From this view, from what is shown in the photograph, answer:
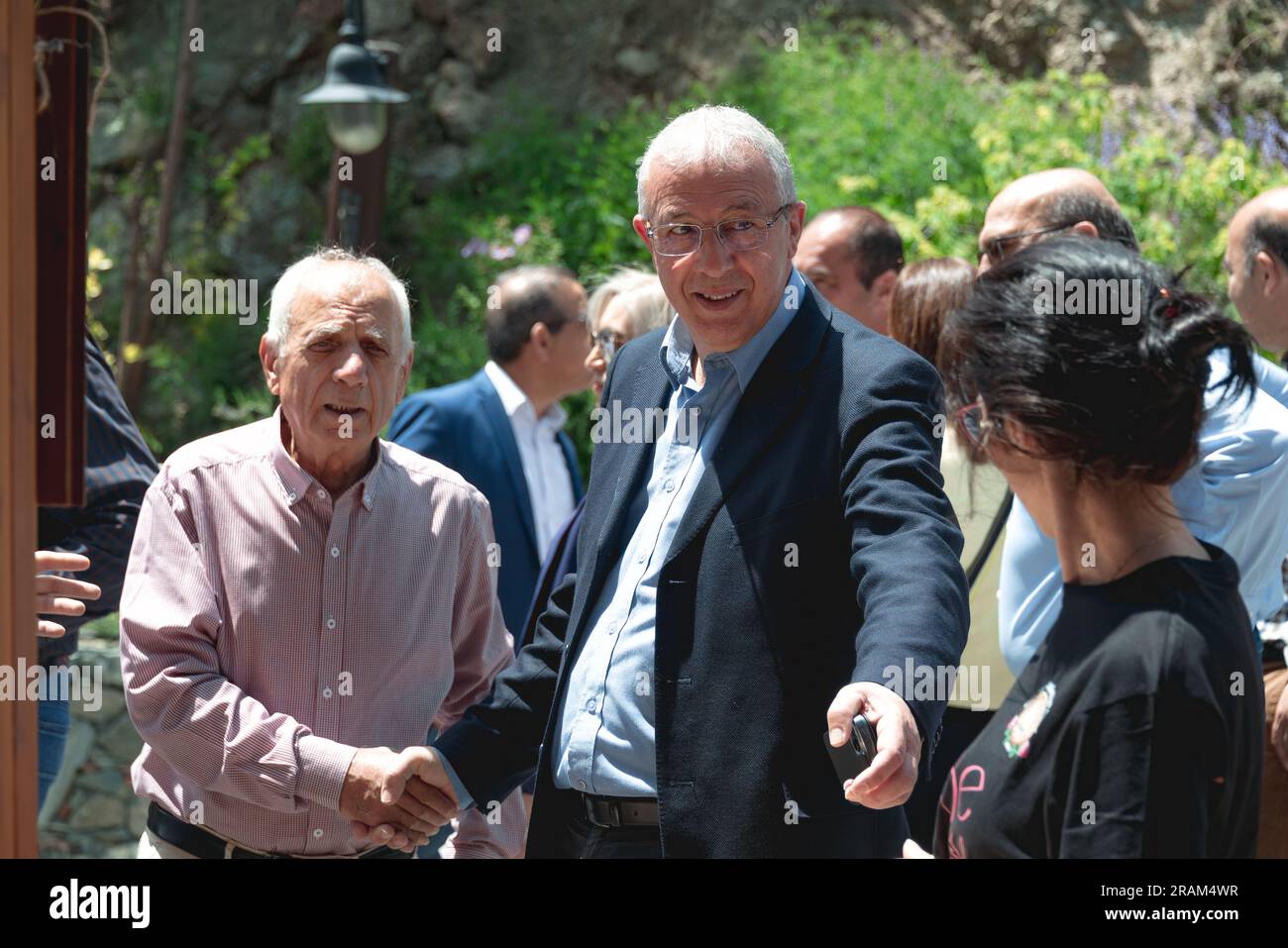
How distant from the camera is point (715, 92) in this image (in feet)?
35.2

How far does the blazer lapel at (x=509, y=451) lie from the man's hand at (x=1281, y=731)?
2603 millimetres

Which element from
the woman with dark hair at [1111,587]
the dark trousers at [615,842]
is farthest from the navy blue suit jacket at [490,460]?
the woman with dark hair at [1111,587]

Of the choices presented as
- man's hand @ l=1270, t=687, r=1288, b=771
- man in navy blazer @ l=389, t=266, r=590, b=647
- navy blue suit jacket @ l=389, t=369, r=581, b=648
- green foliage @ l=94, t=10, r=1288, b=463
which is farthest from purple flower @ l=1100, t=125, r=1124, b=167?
man's hand @ l=1270, t=687, r=1288, b=771

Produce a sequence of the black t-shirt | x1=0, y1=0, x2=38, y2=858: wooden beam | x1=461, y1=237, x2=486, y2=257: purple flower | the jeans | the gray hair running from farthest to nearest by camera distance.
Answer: x1=461, y1=237, x2=486, y2=257: purple flower → the gray hair → the jeans → x1=0, y1=0, x2=38, y2=858: wooden beam → the black t-shirt

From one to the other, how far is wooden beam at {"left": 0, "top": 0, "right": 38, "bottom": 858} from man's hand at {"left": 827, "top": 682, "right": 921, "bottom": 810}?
44.5 inches

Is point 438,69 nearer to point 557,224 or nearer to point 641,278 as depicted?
point 557,224

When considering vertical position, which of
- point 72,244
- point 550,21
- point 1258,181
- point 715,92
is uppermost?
point 550,21

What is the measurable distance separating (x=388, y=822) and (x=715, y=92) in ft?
28.4

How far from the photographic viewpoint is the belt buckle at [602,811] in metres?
2.63

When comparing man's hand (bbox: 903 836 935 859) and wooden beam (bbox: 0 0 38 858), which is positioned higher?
wooden beam (bbox: 0 0 38 858)

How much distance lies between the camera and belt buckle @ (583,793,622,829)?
2633 millimetres

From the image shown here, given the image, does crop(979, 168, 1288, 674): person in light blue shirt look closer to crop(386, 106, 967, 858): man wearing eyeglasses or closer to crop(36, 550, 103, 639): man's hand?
crop(386, 106, 967, 858): man wearing eyeglasses

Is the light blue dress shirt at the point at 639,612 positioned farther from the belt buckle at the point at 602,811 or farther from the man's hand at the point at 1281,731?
the man's hand at the point at 1281,731

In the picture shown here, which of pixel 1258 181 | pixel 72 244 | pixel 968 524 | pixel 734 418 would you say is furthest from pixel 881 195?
pixel 72 244
